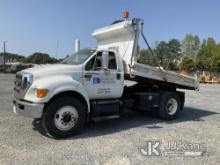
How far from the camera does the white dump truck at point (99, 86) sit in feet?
19.8

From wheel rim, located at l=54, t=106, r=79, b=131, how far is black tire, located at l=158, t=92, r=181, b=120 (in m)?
3.39

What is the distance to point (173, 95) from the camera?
9.01 m

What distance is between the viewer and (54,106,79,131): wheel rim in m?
6.15

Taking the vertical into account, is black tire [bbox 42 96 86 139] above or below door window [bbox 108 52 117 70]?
below

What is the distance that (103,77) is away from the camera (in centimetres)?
711

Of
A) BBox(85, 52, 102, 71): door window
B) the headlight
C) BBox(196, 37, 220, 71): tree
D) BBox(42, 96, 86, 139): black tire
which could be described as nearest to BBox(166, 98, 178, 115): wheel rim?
BBox(85, 52, 102, 71): door window

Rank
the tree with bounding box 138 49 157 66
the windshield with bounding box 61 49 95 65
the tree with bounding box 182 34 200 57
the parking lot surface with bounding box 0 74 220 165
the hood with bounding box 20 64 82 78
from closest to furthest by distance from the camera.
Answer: the parking lot surface with bounding box 0 74 220 165, the hood with bounding box 20 64 82 78, the windshield with bounding box 61 49 95 65, the tree with bounding box 138 49 157 66, the tree with bounding box 182 34 200 57

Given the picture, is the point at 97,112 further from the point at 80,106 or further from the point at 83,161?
the point at 83,161

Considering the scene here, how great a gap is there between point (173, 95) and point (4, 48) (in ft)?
180

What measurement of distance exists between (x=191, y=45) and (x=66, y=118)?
3395 inches

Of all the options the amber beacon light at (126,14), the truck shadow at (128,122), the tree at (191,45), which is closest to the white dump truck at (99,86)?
the amber beacon light at (126,14)

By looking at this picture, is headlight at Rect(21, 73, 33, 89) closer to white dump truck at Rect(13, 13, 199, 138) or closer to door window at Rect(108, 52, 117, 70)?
white dump truck at Rect(13, 13, 199, 138)

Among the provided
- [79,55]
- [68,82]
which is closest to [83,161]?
[68,82]

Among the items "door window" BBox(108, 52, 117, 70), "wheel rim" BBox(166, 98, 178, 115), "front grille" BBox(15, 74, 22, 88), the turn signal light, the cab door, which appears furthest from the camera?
"wheel rim" BBox(166, 98, 178, 115)
